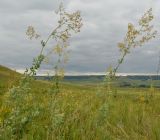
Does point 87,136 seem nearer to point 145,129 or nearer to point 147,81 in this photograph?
point 145,129

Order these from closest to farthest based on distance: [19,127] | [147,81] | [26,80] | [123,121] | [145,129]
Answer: [26,80] → [19,127] → [145,129] → [123,121] → [147,81]

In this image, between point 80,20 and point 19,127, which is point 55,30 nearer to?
point 80,20

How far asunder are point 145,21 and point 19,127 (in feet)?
8.05

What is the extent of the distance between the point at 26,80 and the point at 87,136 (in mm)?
1308

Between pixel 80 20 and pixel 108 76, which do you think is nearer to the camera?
pixel 80 20

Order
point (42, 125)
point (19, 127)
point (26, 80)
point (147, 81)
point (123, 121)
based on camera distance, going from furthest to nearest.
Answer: point (147, 81), point (123, 121), point (42, 125), point (19, 127), point (26, 80)

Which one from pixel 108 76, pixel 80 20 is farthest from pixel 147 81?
pixel 80 20

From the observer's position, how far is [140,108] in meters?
8.17

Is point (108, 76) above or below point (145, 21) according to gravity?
below

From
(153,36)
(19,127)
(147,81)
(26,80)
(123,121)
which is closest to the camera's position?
(26,80)

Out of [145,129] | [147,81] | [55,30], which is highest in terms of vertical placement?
[55,30]

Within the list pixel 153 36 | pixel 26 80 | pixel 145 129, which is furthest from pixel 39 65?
pixel 145 129

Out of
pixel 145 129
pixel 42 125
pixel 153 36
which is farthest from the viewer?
pixel 145 129

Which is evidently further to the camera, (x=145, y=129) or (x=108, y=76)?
(x=145, y=129)
